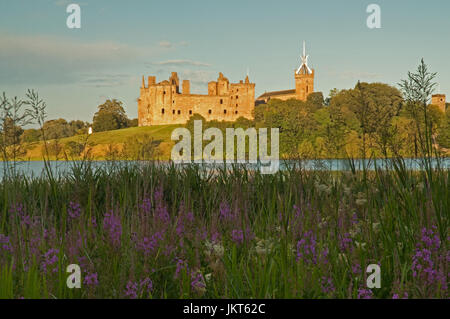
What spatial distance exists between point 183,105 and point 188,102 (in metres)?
1.66

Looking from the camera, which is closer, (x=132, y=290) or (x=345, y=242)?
(x=132, y=290)

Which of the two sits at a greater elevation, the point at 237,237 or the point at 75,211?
the point at 75,211

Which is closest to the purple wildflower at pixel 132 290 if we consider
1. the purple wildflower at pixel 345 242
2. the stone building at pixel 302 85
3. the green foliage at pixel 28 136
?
the purple wildflower at pixel 345 242

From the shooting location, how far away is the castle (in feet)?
404

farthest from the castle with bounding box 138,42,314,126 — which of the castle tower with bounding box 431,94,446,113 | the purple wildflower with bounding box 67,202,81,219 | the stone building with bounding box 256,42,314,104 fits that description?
the purple wildflower with bounding box 67,202,81,219

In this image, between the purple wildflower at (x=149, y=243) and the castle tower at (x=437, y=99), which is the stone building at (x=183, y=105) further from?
the purple wildflower at (x=149, y=243)

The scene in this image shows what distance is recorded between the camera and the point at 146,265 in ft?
10.0

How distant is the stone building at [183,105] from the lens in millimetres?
123250

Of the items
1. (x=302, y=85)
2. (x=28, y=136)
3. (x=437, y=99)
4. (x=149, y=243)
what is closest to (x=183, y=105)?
(x=302, y=85)

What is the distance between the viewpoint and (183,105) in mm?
123750

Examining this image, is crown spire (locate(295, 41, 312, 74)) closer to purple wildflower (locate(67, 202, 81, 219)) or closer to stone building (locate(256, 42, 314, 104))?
stone building (locate(256, 42, 314, 104))

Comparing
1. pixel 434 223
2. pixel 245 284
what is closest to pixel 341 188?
pixel 434 223

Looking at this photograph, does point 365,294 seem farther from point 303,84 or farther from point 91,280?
point 303,84
